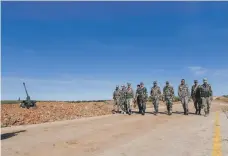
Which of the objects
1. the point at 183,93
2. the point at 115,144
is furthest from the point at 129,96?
the point at 115,144

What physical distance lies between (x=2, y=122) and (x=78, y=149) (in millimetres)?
13588

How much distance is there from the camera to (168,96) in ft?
87.2

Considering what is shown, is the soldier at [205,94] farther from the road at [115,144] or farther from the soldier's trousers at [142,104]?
the road at [115,144]

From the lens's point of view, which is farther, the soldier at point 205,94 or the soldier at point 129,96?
the soldier at point 129,96

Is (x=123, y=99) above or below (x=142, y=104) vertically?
above

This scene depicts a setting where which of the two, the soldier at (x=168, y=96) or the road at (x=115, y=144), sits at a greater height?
the soldier at (x=168, y=96)

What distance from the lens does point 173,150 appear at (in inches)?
421

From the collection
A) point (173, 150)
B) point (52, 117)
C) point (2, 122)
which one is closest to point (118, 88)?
point (52, 117)

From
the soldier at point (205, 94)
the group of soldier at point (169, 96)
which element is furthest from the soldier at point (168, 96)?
the soldier at point (205, 94)

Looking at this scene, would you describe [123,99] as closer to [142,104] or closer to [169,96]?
[142,104]

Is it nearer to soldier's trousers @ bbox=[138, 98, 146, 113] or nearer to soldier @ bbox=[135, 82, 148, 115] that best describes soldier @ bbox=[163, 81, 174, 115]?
soldier @ bbox=[135, 82, 148, 115]

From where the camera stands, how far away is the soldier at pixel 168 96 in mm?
26506

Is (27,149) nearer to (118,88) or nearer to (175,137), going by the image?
(175,137)

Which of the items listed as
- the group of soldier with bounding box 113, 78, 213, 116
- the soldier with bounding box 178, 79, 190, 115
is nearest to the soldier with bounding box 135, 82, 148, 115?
the group of soldier with bounding box 113, 78, 213, 116
